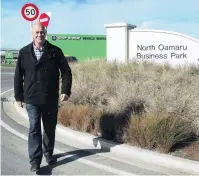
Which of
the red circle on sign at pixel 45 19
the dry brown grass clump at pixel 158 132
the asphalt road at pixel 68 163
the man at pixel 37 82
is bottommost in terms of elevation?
the asphalt road at pixel 68 163

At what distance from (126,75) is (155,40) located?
4228 millimetres

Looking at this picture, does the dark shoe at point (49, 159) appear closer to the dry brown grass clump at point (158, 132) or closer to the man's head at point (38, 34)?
the dry brown grass clump at point (158, 132)

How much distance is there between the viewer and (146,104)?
755 centimetres

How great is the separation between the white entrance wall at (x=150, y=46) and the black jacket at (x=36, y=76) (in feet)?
29.9

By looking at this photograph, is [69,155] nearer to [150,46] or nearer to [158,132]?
[158,132]

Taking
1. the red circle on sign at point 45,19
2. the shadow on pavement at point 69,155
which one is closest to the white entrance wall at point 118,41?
the red circle on sign at point 45,19

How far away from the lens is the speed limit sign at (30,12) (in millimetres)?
13805

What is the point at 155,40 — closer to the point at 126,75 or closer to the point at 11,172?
the point at 126,75

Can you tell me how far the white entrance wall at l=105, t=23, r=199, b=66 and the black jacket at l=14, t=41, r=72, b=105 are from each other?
9124 mm

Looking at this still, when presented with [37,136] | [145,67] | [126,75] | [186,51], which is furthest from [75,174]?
[186,51]

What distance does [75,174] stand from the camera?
215 inches

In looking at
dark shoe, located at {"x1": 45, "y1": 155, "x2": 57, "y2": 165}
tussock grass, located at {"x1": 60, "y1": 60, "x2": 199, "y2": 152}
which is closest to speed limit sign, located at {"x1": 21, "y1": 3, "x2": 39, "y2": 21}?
tussock grass, located at {"x1": 60, "y1": 60, "x2": 199, "y2": 152}

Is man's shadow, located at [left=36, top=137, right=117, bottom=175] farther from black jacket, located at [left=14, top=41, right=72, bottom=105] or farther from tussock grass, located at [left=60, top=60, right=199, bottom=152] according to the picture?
black jacket, located at [left=14, top=41, right=72, bottom=105]

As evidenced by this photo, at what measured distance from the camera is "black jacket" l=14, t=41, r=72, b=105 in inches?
216
